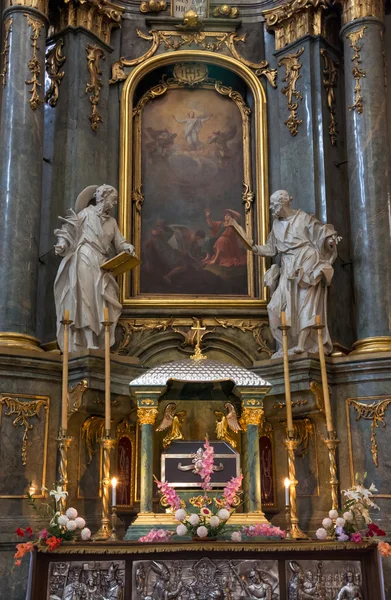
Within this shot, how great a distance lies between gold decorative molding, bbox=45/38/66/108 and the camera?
1125cm

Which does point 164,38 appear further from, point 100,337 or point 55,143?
point 100,337

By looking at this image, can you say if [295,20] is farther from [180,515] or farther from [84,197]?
[180,515]

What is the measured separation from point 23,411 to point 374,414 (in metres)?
3.74

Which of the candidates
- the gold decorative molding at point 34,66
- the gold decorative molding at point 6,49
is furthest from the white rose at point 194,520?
the gold decorative molding at point 6,49

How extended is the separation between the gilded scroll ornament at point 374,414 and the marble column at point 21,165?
3.71 m

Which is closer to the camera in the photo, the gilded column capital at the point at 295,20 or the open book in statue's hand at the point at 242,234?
the open book in statue's hand at the point at 242,234

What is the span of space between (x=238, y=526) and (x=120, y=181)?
16.8ft

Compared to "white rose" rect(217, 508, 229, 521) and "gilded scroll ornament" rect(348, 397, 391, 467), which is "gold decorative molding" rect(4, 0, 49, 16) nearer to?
"gilded scroll ornament" rect(348, 397, 391, 467)

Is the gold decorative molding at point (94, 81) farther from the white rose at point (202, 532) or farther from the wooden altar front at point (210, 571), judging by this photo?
the wooden altar front at point (210, 571)

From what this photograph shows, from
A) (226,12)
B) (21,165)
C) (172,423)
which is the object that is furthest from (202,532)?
(226,12)

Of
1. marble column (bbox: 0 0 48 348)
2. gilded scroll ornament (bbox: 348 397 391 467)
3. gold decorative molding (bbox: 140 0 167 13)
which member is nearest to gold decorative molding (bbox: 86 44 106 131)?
marble column (bbox: 0 0 48 348)

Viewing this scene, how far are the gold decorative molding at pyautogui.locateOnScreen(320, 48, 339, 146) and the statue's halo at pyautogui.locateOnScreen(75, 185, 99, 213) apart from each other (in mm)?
3207

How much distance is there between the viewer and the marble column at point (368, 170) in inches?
397

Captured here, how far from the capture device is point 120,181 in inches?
441
